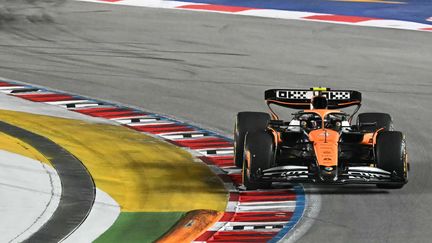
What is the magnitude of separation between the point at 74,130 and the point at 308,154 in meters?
4.22

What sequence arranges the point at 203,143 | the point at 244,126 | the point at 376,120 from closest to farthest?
the point at 244,126 → the point at 376,120 → the point at 203,143

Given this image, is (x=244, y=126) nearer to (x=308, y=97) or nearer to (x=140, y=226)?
(x=308, y=97)

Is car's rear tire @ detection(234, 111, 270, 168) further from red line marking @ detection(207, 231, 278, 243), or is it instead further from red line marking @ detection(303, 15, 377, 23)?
red line marking @ detection(303, 15, 377, 23)

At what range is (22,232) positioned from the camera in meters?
12.8

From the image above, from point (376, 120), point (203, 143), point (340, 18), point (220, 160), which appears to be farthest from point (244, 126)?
point (340, 18)

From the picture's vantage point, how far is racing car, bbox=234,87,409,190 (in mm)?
14359

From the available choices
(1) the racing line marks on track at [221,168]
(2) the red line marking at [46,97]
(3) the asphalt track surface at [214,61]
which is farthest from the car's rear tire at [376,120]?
(2) the red line marking at [46,97]

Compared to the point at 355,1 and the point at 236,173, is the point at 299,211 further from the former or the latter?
the point at 355,1

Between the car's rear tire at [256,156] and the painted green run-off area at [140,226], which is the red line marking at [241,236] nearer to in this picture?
the painted green run-off area at [140,226]

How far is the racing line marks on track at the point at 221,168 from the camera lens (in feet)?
43.3

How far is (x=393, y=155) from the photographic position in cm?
1443

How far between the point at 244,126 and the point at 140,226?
266 centimetres

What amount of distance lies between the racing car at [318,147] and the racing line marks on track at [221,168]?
243 mm


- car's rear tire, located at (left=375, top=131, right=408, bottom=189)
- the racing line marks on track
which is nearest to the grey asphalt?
the racing line marks on track
